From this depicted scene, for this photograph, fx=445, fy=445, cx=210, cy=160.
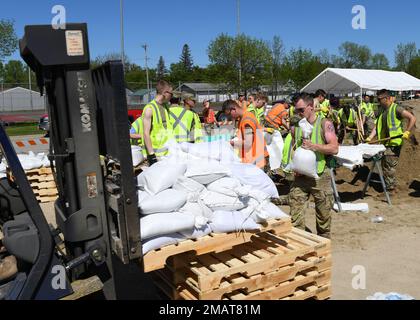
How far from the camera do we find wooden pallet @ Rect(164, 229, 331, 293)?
355 cm

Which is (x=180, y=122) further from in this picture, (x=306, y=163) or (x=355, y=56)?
(x=355, y=56)

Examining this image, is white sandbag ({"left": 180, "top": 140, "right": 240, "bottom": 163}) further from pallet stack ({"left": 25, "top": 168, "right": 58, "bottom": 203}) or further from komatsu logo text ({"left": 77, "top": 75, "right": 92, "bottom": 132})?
pallet stack ({"left": 25, "top": 168, "right": 58, "bottom": 203})

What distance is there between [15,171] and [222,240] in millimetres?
1674

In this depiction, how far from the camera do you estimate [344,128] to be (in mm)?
14281

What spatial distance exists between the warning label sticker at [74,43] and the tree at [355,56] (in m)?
57.0

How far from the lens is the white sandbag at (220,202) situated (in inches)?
148

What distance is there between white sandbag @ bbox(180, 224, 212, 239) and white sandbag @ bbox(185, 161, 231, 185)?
501 mm

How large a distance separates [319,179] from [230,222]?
2.40 metres

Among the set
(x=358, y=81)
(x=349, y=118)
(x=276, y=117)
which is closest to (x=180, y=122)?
(x=276, y=117)

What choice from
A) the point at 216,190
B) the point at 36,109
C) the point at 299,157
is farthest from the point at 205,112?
the point at 36,109

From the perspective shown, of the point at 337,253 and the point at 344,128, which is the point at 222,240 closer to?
the point at 337,253

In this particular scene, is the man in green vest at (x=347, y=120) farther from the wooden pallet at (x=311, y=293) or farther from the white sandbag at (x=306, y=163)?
the wooden pallet at (x=311, y=293)

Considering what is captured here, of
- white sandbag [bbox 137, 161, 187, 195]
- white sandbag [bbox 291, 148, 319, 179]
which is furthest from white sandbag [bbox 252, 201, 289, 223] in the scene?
white sandbag [bbox 291, 148, 319, 179]

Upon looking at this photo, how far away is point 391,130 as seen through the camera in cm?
879
